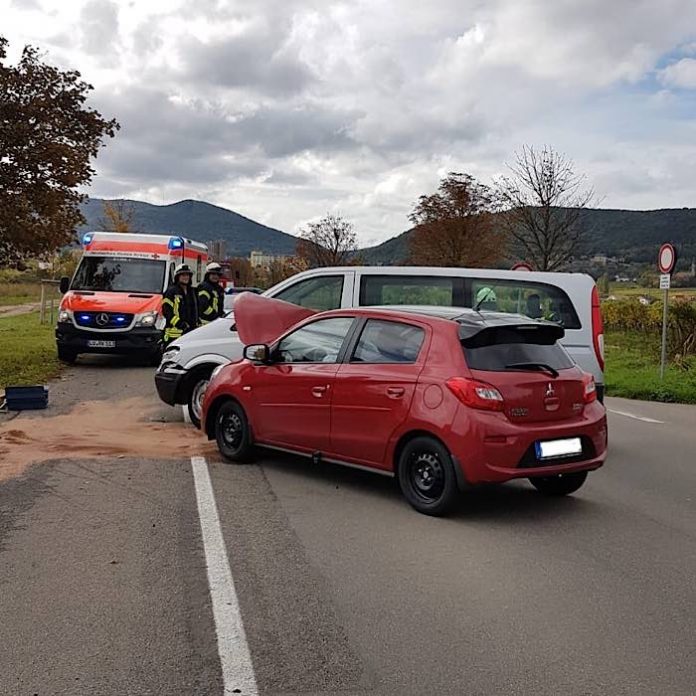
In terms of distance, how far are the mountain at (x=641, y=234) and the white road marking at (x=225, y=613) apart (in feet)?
154

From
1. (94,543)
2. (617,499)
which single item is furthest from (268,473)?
(617,499)

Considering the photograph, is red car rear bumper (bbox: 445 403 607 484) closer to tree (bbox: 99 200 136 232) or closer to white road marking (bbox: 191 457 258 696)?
white road marking (bbox: 191 457 258 696)

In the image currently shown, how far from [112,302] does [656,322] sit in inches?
710

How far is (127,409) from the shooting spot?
12.2 metres

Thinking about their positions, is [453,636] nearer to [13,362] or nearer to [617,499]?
[617,499]

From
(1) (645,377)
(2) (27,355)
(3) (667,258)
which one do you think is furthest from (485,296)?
(2) (27,355)

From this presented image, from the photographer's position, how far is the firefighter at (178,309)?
13086mm

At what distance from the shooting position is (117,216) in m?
46.7

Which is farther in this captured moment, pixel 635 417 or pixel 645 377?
pixel 645 377

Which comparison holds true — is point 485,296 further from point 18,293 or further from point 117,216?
point 18,293

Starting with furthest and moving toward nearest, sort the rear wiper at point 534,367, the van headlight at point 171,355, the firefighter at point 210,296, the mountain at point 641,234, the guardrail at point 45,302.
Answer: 1. the mountain at point 641,234
2. the guardrail at point 45,302
3. the firefighter at point 210,296
4. the van headlight at point 171,355
5. the rear wiper at point 534,367

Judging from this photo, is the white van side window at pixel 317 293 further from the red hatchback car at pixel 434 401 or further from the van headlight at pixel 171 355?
the red hatchback car at pixel 434 401

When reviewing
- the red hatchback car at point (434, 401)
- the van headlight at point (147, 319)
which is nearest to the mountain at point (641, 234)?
the van headlight at point (147, 319)

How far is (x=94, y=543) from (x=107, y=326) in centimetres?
1233
